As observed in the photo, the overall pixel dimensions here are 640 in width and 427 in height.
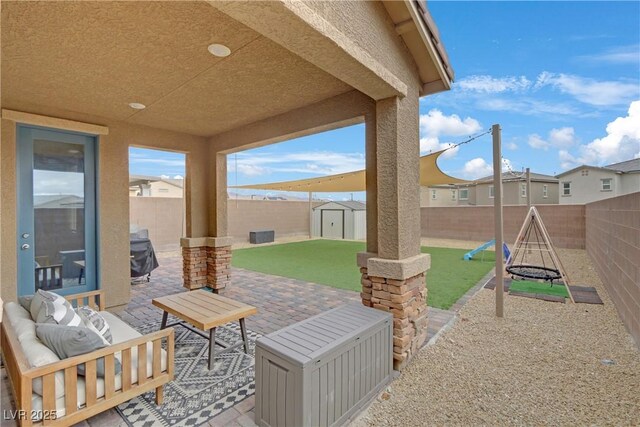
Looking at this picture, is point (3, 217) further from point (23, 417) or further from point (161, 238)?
point (161, 238)

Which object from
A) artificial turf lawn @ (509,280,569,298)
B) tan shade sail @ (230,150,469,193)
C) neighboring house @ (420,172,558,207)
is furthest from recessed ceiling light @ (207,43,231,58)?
neighboring house @ (420,172,558,207)

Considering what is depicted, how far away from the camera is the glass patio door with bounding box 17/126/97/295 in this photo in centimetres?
398

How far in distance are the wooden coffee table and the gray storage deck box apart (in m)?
1.00

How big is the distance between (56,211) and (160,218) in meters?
7.50

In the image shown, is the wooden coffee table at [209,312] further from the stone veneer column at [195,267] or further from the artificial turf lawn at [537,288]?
the artificial turf lawn at [537,288]

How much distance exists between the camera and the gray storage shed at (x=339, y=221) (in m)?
16.7

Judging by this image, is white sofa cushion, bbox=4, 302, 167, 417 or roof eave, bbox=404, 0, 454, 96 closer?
white sofa cushion, bbox=4, 302, 167, 417

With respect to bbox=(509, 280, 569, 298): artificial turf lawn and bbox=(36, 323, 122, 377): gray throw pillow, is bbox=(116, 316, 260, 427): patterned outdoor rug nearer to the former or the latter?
bbox=(36, 323, 122, 377): gray throw pillow

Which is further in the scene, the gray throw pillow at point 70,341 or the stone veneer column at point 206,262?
the stone veneer column at point 206,262

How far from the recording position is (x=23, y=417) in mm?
1805

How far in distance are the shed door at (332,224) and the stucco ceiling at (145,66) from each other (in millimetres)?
12648

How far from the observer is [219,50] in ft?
8.89

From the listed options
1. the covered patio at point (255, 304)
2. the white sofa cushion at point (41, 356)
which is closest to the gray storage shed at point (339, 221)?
the covered patio at point (255, 304)

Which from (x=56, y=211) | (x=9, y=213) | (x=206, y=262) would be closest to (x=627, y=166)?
(x=206, y=262)
